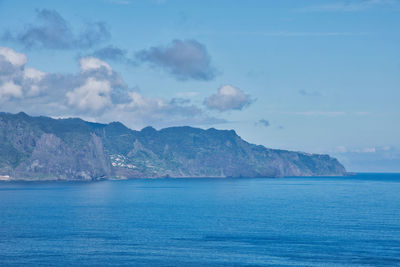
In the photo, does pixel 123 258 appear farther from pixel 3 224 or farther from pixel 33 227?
pixel 3 224

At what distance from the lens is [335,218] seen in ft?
617

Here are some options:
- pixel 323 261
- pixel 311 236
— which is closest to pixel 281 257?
pixel 323 261

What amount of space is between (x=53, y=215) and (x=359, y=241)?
112274mm

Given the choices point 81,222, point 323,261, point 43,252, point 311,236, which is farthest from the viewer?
point 81,222

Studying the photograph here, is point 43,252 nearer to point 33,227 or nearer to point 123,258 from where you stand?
point 123,258

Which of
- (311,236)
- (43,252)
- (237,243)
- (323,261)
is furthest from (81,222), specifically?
(323,261)

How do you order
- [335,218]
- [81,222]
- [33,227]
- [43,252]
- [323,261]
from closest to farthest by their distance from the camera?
[323,261], [43,252], [33,227], [81,222], [335,218]

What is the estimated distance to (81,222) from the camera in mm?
174000

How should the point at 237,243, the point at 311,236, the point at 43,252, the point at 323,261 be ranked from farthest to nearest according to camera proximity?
1. the point at 311,236
2. the point at 237,243
3. the point at 43,252
4. the point at 323,261

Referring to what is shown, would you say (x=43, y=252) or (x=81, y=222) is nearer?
(x=43, y=252)

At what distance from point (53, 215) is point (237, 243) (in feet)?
287

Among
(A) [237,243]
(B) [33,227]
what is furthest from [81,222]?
(A) [237,243]

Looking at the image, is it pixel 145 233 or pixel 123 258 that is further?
pixel 145 233

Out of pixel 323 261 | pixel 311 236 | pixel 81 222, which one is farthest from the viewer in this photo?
pixel 81 222
